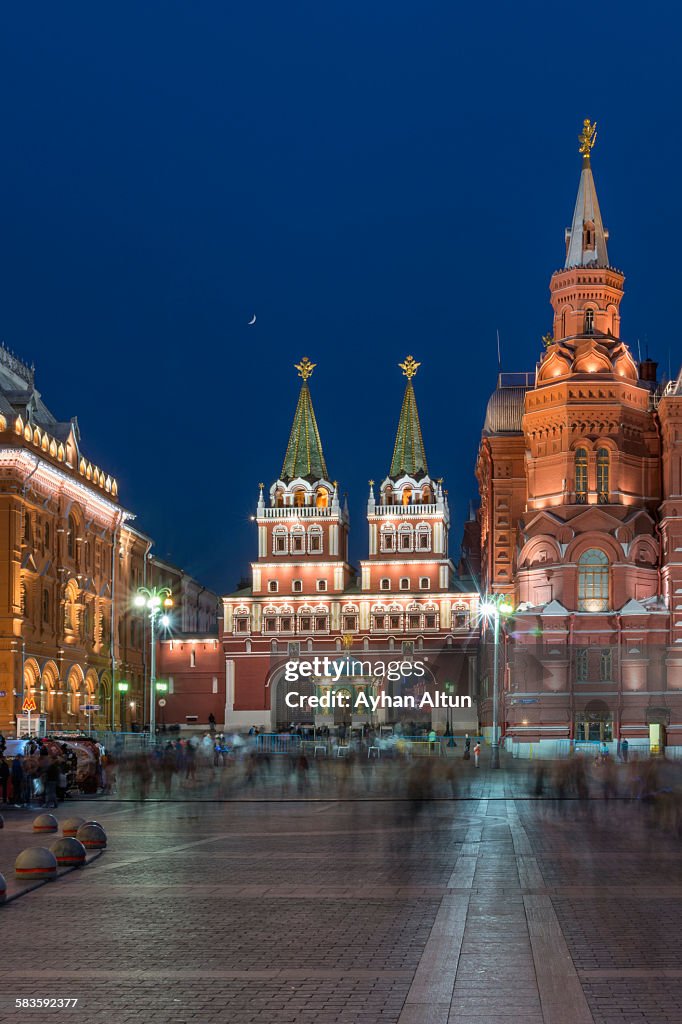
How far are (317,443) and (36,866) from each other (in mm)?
90659

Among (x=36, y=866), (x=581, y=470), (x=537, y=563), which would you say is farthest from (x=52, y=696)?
(x=36, y=866)

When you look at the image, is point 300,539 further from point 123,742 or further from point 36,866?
point 36,866

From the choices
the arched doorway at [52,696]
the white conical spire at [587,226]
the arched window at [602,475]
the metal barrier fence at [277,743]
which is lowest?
the metal barrier fence at [277,743]

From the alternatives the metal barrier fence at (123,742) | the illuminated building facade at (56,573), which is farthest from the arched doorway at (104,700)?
the metal barrier fence at (123,742)

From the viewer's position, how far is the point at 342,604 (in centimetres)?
10425

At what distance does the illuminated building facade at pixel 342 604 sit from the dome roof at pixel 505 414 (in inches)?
406

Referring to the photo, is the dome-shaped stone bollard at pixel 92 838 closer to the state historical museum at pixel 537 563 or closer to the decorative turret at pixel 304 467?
the state historical museum at pixel 537 563

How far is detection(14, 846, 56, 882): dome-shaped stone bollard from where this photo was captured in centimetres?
2053

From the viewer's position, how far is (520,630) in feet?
267

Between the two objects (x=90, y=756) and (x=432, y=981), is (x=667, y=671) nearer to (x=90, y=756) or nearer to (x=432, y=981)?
(x=90, y=756)

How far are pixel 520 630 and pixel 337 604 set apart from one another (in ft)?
83.0

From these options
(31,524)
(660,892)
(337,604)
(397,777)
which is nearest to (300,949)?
(660,892)

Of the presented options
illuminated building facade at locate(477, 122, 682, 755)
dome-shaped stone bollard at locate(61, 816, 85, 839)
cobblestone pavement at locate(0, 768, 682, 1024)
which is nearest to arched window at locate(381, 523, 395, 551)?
illuminated building facade at locate(477, 122, 682, 755)

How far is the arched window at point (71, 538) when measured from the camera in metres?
83.3
